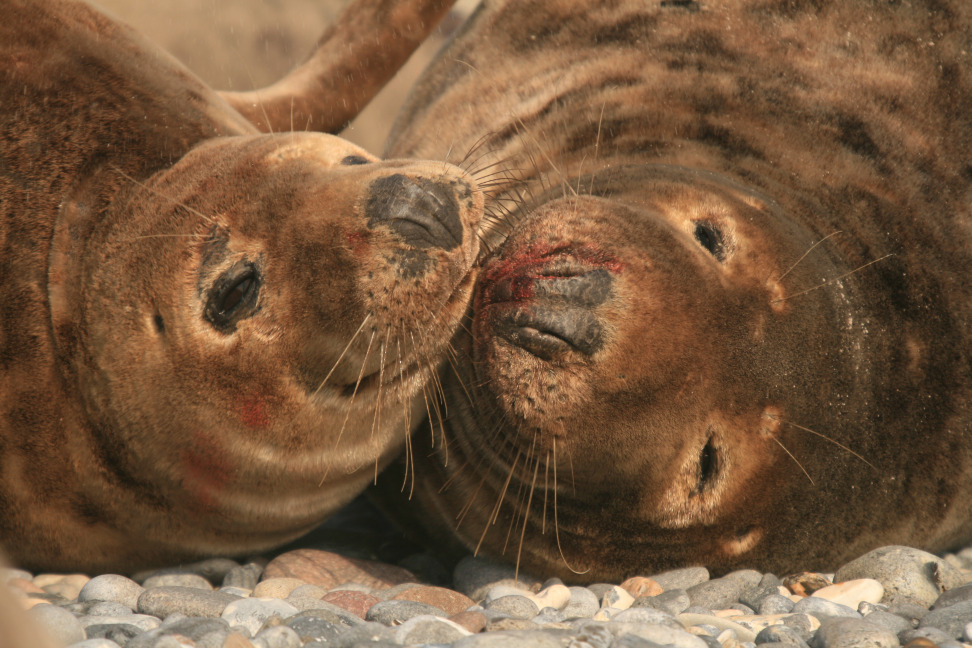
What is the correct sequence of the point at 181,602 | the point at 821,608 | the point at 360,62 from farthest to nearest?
1. the point at 360,62
2. the point at 821,608
3. the point at 181,602

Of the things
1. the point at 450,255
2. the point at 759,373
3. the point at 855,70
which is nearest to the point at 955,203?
the point at 855,70

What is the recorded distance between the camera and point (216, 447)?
9.77 feet

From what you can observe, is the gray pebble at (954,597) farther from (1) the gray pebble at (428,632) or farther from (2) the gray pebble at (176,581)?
(2) the gray pebble at (176,581)

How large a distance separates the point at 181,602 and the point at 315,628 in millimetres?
553

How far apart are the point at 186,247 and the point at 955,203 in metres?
2.63

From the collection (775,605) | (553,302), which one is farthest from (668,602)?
(553,302)

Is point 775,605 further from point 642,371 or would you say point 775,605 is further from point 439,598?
point 439,598

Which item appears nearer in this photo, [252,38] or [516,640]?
[516,640]

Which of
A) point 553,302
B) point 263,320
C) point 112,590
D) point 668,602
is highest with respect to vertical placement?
point 553,302

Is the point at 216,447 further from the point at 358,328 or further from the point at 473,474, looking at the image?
the point at 473,474

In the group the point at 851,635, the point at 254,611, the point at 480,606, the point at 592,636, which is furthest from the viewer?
the point at 480,606

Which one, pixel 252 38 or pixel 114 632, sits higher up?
pixel 252 38

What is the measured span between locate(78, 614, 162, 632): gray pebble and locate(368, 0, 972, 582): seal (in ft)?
3.42

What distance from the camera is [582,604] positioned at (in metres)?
3.06
